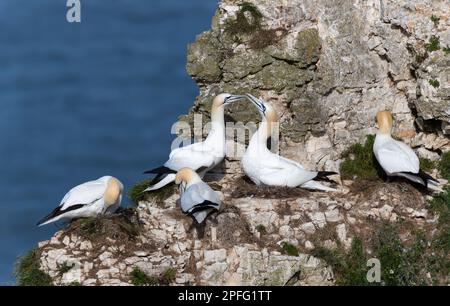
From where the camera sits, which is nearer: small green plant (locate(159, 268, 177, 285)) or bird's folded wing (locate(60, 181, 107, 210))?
small green plant (locate(159, 268, 177, 285))

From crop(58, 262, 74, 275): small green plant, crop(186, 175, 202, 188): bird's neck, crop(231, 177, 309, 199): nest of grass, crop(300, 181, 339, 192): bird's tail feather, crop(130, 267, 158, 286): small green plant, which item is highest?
crop(186, 175, 202, 188): bird's neck

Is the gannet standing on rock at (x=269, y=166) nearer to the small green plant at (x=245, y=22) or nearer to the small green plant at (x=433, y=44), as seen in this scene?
Result: the small green plant at (x=245, y=22)

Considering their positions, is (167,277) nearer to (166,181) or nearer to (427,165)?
(166,181)

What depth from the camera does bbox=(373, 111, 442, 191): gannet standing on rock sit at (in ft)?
67.2

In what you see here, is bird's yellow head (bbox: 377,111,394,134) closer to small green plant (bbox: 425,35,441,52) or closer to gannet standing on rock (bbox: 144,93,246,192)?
small green plant (bbox: 425,35,441,52)

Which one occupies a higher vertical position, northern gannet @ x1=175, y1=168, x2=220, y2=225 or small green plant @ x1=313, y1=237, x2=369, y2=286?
northern gannet @ x1=175, y1=168, x2=220, y2=225

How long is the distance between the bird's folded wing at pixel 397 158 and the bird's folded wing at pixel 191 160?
235 centimetres

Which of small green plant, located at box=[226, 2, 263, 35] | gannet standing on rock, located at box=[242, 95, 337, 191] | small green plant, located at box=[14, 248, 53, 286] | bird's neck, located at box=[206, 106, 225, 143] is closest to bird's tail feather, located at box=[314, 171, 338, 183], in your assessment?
gannet standing on rock, located at box=[242, 95, 337, 191]

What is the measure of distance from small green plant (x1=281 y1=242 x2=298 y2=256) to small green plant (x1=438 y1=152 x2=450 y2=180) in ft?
9.27

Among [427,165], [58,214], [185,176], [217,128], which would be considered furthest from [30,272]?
[427,165]

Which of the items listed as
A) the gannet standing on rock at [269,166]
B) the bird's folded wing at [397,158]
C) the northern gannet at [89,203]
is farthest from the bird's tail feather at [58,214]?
the bird's folded wing at [397,158]

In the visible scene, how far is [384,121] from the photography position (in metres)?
21.3

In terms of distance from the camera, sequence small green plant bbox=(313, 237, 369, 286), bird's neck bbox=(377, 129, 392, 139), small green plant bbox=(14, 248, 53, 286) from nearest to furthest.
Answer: small green plant bbox=(14, 248, 53, 286) < small green plant bbox=(313, 237, 369, 286) < bird's neck bbox=(377, 129, 392, 139)
